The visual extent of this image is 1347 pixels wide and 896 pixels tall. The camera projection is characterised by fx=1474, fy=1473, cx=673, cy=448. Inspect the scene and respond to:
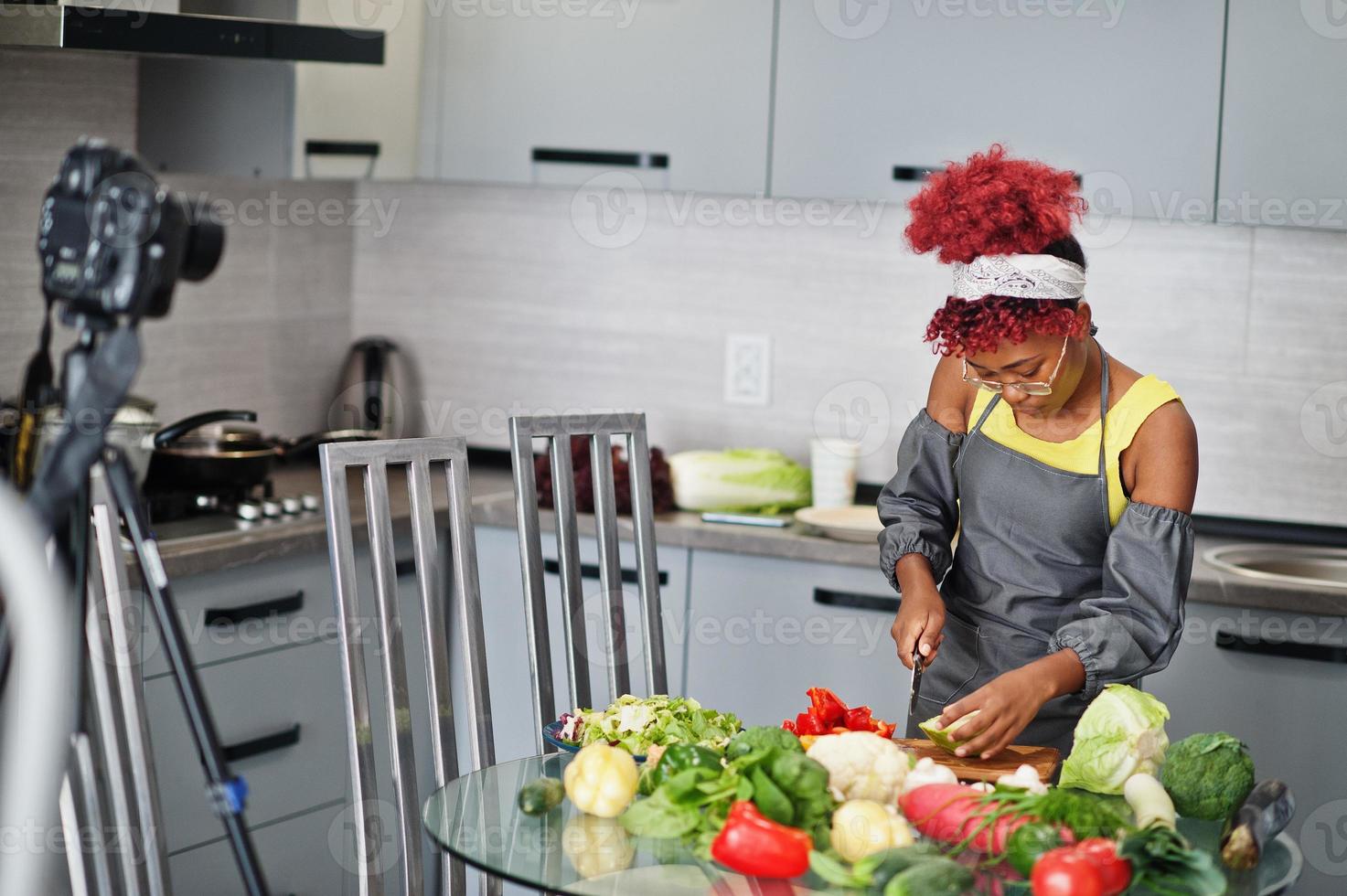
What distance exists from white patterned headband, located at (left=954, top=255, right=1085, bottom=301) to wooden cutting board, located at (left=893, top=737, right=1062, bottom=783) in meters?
0.55

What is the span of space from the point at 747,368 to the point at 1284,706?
1324 millimetres

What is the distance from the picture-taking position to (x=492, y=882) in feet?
6.42

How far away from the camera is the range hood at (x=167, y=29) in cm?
225

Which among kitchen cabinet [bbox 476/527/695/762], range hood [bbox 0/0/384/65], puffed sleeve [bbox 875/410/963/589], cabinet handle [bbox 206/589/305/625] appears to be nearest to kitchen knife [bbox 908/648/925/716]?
puffed sleeve [bbox 875/410/963/589]

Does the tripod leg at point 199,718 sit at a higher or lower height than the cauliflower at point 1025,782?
higher

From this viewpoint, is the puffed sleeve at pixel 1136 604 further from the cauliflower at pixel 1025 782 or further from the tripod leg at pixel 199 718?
the tripod leg at pixel 199 718

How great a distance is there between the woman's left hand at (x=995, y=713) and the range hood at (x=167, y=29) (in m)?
1.61

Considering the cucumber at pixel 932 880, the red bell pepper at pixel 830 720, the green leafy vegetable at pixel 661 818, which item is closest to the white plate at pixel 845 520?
the red bell pepper at pixel 830 720

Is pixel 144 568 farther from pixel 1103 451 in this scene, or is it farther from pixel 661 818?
pixel 1103 451

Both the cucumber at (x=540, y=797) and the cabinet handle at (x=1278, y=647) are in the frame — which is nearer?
the cucumber at (x=540, y=797)

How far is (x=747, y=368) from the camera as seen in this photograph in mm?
3275

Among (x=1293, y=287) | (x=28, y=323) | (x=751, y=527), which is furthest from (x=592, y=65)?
(x=1293, y=287)

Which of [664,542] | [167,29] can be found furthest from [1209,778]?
[167,29]

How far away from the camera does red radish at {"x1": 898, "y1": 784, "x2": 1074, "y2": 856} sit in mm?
1338
